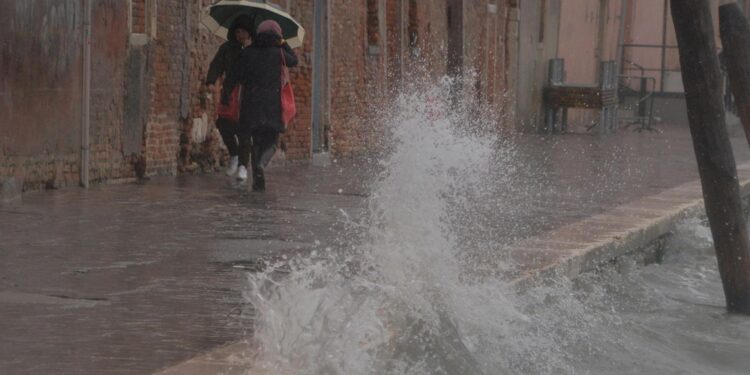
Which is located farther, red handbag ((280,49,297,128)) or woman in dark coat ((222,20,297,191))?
red handbag ((280,49,297,128))

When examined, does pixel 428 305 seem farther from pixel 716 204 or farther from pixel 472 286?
pixel 716 204

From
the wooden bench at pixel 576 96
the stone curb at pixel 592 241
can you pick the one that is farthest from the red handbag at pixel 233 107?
the wooden bench at pixel 576 96

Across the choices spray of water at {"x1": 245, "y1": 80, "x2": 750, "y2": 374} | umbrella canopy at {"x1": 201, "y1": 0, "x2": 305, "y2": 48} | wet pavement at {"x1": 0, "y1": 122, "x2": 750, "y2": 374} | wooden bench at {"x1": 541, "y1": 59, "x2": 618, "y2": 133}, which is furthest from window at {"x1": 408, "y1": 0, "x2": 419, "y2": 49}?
spray of water at {"x1": 245, "y1": 80, "x2": 750, "y2": 374}

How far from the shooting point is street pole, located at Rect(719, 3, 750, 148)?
11.3 m

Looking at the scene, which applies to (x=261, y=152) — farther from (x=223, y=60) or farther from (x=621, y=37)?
(x=621, y=37)

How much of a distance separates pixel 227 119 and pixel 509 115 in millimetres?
15473

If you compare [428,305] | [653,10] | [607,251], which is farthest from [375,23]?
[653,10]

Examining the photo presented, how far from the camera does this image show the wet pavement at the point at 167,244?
7.22 meters

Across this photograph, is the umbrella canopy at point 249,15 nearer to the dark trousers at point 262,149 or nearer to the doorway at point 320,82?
the dark trousers at point 262,149

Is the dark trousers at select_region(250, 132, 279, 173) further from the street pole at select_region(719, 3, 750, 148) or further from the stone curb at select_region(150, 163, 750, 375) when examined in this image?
the street pole at select_region(719, 3, 750, 148)

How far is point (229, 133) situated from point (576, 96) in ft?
55.9

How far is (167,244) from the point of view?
1097cm

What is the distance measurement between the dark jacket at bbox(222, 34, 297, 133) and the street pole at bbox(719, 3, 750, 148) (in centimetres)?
511

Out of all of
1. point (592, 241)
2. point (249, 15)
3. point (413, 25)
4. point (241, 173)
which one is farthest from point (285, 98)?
point (413, 25)
